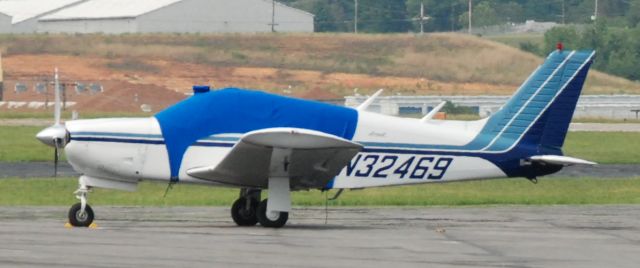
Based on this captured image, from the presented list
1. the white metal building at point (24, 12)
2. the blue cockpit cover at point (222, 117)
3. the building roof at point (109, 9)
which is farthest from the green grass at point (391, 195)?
the white metal building at point (24, 12)

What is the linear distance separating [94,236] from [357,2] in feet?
289

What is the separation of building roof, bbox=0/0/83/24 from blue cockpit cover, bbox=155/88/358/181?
67759 millimetres

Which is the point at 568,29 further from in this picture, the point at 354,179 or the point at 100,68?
the point at 354,179

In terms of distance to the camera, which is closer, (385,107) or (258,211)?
(258,211)

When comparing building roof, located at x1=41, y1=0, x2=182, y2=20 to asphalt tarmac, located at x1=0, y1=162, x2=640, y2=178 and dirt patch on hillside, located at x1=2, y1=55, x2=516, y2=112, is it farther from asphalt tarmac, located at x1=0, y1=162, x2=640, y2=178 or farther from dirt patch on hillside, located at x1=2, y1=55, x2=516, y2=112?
asphalt tarmac, located at x1=0, y1=162, x2=640, y2=178

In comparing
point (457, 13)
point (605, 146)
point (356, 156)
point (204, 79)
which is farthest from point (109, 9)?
point (356, 156)

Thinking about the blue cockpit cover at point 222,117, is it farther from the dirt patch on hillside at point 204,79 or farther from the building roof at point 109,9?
the building roof at point 109,9

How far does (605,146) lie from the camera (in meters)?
38.9

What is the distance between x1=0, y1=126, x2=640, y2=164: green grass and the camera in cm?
3344

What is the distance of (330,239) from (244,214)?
117 inches

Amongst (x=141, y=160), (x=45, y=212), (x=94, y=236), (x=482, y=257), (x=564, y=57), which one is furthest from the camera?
(x=45, y=212)

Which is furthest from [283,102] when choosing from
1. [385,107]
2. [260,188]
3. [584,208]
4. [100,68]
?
[100,68]

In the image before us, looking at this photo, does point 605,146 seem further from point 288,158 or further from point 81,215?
point 81,215

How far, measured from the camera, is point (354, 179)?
17609mm
